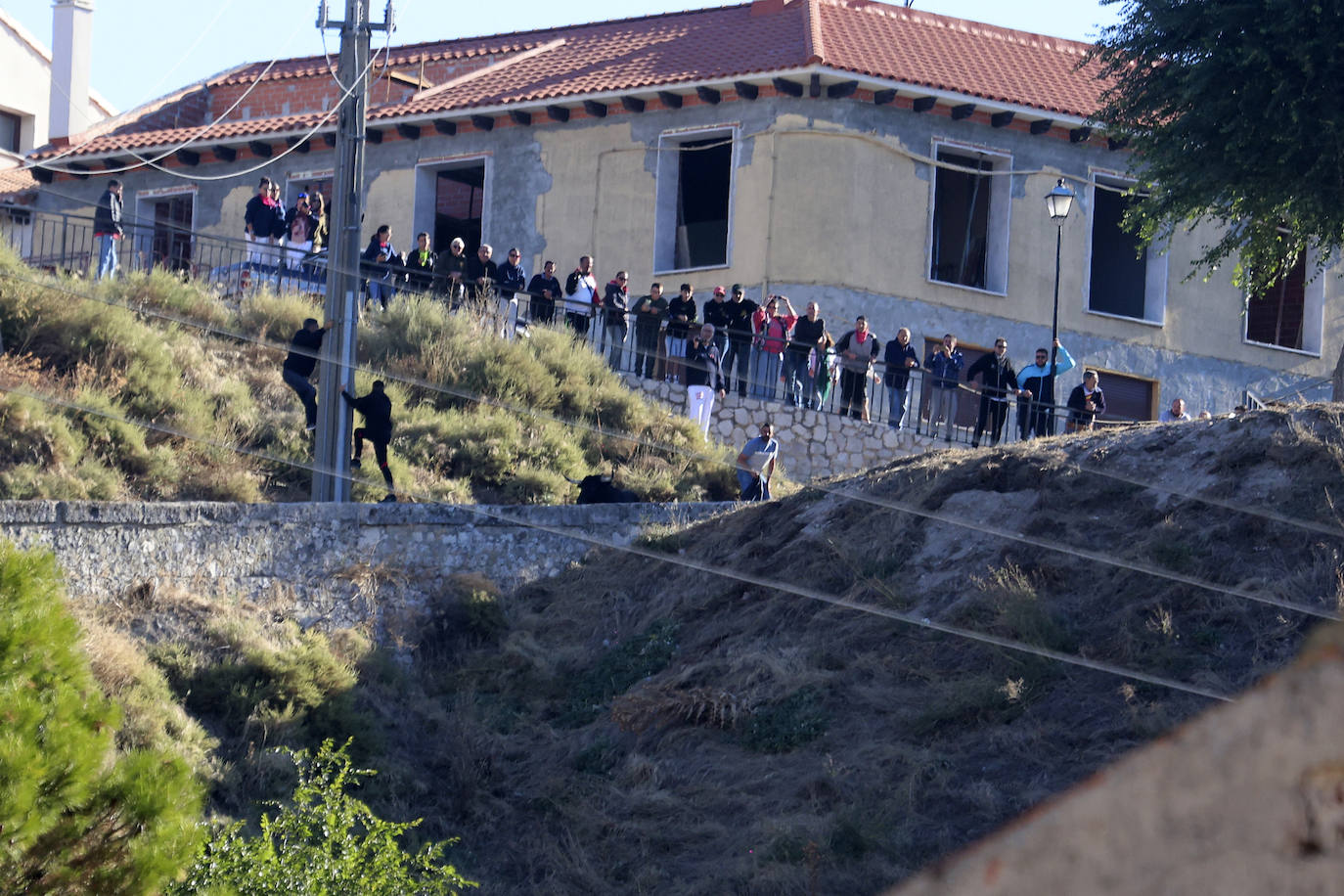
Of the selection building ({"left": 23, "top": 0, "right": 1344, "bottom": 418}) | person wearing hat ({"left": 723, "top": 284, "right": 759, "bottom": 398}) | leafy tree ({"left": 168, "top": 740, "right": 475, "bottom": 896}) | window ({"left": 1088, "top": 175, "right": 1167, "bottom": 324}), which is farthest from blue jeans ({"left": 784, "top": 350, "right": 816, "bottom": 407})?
leafy tree ({"left": 168, "top": 740, "right": 475, "bottom": 896})

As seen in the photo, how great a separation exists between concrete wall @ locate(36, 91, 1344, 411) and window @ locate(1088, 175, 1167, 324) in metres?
0.20

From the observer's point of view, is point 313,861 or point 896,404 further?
point 896,404

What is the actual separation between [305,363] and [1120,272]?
1623 centimetres

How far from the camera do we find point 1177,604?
12.3 m

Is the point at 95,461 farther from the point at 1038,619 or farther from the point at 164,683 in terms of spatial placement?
the point at 1038,619

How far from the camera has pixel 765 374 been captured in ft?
71.8

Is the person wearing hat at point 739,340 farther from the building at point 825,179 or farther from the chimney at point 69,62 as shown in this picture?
the chimney at point 69,62

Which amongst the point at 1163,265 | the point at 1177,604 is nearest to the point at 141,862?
the point at 1177,604

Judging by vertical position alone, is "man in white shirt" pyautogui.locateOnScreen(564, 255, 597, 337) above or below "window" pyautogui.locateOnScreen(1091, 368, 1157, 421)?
above

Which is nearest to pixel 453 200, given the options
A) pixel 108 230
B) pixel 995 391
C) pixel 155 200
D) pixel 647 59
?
pixel 647 59

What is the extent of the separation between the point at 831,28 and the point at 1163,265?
730cm

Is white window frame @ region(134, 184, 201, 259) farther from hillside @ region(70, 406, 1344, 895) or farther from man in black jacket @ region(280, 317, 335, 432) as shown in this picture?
hillside @ region(70, 406, 1344, 895)

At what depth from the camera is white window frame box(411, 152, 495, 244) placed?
27.6 meters

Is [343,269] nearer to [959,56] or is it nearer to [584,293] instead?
[584,293]
